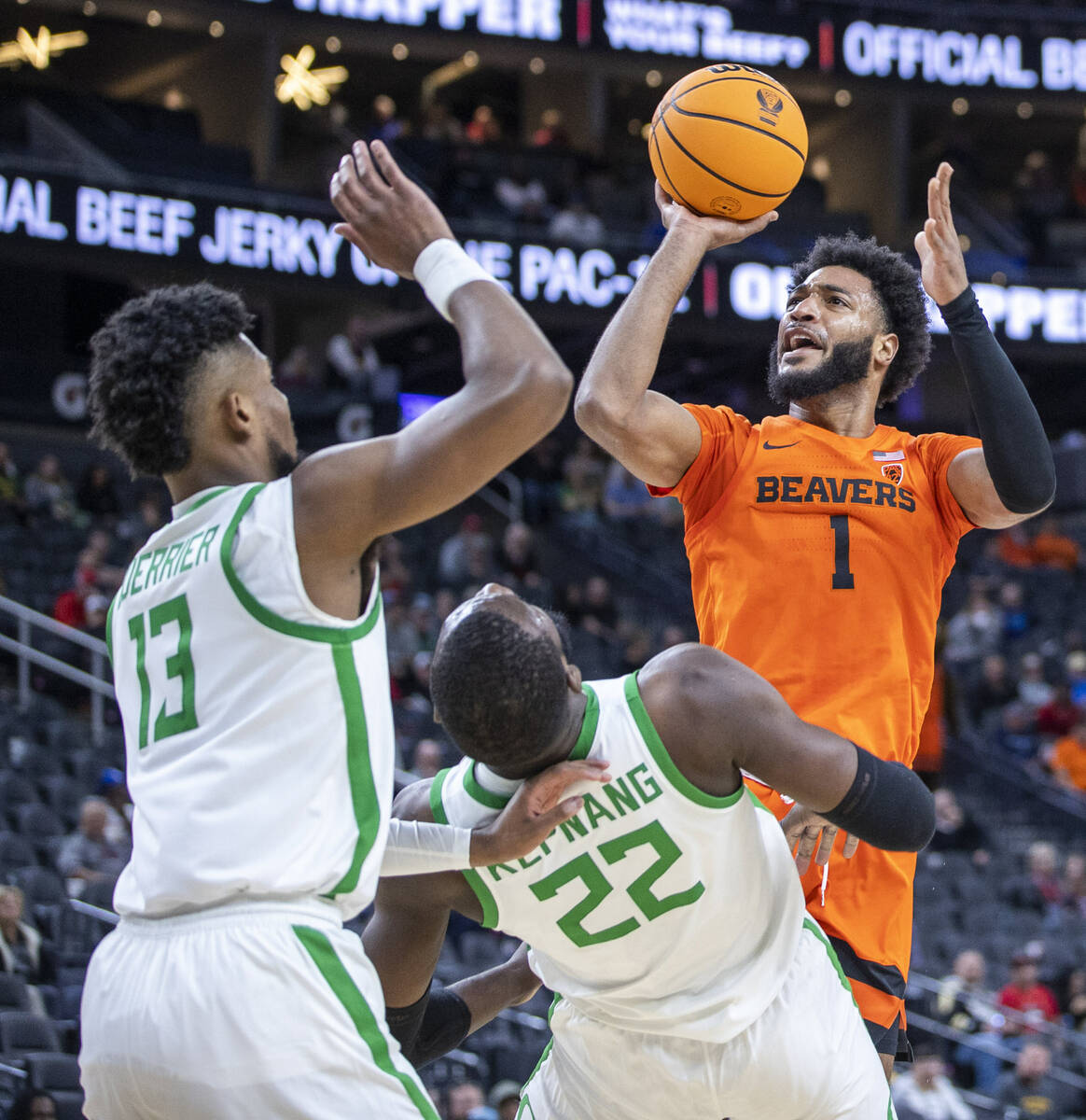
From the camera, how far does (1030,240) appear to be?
21.3 meters

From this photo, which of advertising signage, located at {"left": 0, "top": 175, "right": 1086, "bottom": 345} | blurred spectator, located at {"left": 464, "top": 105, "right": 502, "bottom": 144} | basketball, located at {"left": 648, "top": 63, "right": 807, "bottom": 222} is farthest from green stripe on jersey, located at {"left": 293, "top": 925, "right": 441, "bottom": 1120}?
blurred spectator, located at {"left": 464, "top": 105, "right": 502, "bottom": 144}

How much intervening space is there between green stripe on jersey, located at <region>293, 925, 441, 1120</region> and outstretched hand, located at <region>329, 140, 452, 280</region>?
1140mm

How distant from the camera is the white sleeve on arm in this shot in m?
3.07

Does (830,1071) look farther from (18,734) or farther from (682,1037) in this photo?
(18,734)

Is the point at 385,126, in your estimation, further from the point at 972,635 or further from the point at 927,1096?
the point at 927,1096

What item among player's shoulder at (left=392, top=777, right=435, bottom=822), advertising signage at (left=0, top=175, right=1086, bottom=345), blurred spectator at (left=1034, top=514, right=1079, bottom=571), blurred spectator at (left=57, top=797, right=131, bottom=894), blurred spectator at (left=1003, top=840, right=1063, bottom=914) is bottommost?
blurred spectator at (left=1003, top=840, right=1063, bottom=914)

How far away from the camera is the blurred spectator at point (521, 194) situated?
17.9 m

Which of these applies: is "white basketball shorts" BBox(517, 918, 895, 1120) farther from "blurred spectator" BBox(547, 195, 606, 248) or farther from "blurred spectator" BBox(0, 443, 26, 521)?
"blurred spectator" BBox(547, 195, 606, 248)

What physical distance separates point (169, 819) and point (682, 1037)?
1.17 m

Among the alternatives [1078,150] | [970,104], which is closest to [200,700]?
[970,104]

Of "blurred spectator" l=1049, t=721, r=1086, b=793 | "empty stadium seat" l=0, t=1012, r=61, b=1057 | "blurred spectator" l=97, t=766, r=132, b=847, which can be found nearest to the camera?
"empty stadium seat" l=0, t=1012, r=61, b=1057

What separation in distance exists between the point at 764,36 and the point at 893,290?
16831mm

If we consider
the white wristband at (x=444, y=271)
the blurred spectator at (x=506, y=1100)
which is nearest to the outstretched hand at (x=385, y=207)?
the white wristband at (x=444, y=271)

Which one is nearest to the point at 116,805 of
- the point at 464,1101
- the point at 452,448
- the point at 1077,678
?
the point at 464,1101
